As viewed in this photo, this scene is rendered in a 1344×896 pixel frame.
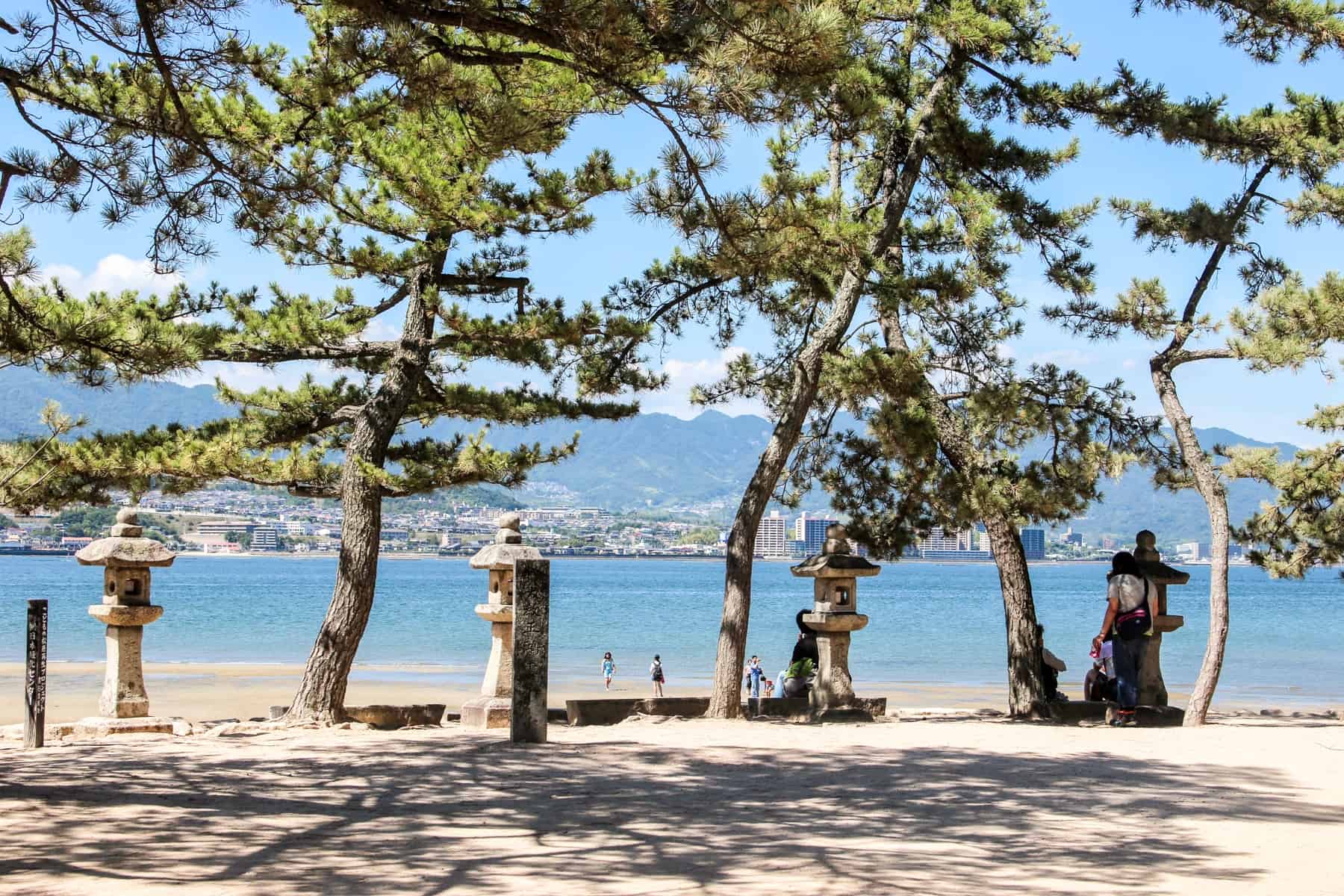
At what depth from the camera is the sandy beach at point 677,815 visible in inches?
177

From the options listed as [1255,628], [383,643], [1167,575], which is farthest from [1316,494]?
[1255,628]

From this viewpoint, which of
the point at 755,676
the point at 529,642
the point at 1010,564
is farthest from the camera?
the point at 755,676

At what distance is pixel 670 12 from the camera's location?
5746 millimetres

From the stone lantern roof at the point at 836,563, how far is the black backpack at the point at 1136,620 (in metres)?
1.85

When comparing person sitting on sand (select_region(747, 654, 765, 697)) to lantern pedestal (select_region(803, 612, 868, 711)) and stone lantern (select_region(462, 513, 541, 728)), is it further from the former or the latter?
stone lantern (select_region(462, 513, 541, 728))

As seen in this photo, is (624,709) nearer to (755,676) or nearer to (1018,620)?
(1018,620)

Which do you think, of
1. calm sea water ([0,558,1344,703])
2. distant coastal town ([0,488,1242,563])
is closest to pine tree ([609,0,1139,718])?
calm sea water ([0,558,1344,703])

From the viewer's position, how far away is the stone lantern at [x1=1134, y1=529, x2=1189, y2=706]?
35.8ft

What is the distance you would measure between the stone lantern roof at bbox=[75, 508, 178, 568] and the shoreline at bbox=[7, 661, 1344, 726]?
12.2 meters

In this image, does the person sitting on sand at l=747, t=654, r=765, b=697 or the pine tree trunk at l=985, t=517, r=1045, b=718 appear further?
the person sitting on sand at l=747, t=654, r=765, b=697

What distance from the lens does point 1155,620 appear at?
422 inches

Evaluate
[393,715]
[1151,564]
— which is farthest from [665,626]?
[1151,564]

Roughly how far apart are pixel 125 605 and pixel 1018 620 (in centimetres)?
784

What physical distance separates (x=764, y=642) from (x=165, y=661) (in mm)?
22385
